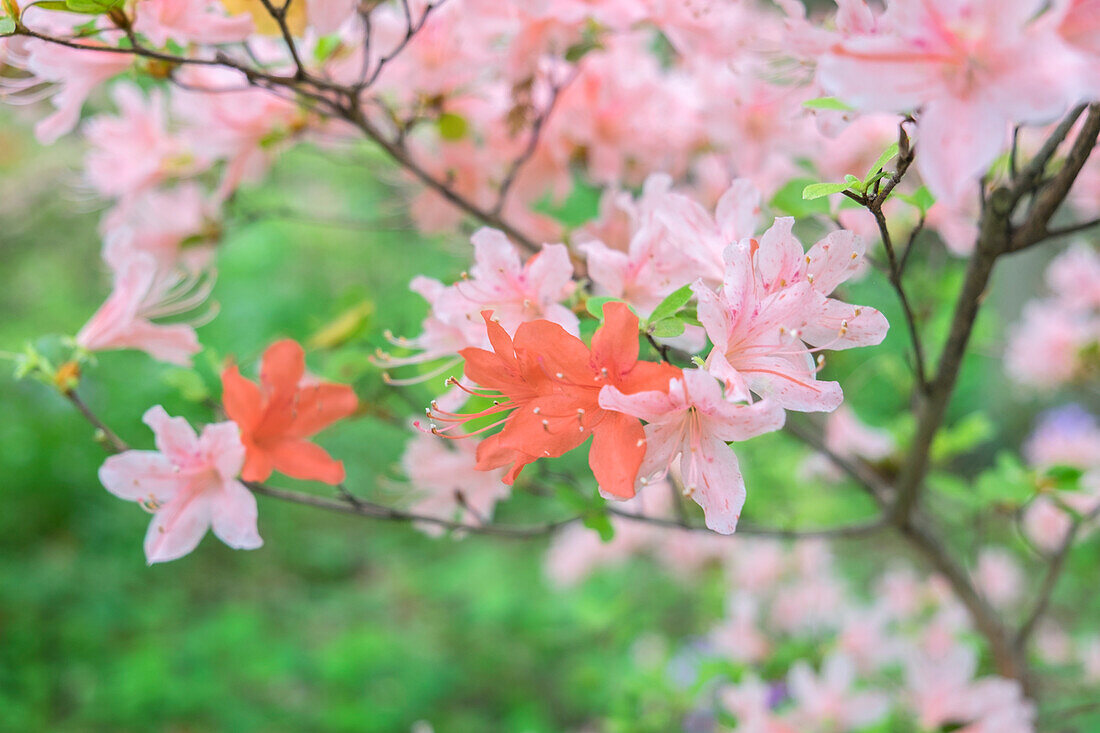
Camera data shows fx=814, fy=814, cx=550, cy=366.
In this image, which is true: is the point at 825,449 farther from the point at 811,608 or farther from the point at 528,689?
the point at 528,689

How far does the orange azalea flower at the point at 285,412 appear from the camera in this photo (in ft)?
2.02

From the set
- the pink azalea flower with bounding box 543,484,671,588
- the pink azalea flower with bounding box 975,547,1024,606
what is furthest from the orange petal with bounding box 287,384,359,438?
the pink azalea flower with bounding box 975,547,1024,606

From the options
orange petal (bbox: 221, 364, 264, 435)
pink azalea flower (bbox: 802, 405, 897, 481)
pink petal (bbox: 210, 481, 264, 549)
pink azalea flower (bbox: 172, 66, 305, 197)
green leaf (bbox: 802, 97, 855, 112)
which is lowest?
pink azalea flower (bbox: 802, 405, 897, 481)

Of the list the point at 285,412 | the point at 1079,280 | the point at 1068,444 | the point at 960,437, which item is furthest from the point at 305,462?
the point at 1068,444

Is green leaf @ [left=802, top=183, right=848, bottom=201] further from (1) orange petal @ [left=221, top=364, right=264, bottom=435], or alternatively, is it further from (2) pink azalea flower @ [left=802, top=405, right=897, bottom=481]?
(2) pink azalea flower @ [left=802, top=405, right=897, bottom=481]

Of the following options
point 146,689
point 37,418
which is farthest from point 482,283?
point 37,418

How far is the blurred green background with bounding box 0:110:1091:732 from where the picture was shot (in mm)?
2014

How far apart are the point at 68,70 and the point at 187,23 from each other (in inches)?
5.1

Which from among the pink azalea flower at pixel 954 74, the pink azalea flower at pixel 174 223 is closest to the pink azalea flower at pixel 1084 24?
the pink azalea flower at pixel 954 74

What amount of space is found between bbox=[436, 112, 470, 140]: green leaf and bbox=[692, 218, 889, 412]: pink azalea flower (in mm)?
539

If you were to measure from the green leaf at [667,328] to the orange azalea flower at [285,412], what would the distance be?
284 millimetres

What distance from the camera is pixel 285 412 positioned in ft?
2.13

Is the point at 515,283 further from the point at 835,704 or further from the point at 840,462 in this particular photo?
the point at 835,704

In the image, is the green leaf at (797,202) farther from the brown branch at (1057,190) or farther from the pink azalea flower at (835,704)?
the pink azalea flower at (835,704)
